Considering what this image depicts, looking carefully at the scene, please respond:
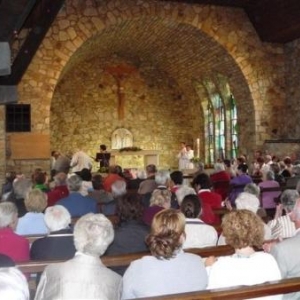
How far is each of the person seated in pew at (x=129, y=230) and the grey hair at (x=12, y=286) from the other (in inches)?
66.7

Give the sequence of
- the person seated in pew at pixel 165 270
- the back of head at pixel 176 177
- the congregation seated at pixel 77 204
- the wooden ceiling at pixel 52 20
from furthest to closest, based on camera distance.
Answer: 1. the wooden ceiling at pixel 52 20
2. the back of head at pixel 176 177
3. the congregation seated at pixel 77 204
4. the person seated in pew at pixel 165 270

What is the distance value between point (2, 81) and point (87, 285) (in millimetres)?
9012

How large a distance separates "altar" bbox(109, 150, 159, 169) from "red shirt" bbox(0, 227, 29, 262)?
39.6 feet

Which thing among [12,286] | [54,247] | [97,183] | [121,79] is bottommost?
[54,247]

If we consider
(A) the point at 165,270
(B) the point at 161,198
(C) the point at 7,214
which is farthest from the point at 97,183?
(A) the point at 165,270

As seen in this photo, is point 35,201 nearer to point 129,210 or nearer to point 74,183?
point 129,210

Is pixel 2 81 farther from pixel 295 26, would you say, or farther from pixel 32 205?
pixel 295 26

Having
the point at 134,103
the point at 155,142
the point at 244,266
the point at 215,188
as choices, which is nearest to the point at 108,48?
the point at 134,103

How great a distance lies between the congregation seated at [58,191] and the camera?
669cm

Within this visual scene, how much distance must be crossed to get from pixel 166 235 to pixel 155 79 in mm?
15076

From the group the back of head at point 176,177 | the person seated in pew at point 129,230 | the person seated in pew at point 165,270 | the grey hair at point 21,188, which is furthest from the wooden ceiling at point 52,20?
the person seated in pew at point 165,270

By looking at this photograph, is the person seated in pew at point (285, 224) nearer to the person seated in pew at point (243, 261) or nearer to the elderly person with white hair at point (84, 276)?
the person seated in pew at point (243, 261)

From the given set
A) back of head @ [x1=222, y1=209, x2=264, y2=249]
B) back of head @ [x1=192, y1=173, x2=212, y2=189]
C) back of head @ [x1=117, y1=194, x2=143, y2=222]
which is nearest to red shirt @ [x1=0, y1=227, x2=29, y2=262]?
back of head @ [x1=117, y1=194, x2=143, y2=222]

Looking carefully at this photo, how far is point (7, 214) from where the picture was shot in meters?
3.93
